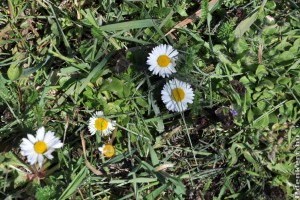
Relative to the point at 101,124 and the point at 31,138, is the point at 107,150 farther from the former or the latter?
the point at 31,138

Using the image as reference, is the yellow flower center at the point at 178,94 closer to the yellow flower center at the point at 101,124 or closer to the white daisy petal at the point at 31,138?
the yellow flower center at the point at 101,124

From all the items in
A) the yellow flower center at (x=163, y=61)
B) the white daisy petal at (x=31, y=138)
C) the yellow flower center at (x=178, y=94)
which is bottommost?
the white daisy petal at (x=31, y=138)

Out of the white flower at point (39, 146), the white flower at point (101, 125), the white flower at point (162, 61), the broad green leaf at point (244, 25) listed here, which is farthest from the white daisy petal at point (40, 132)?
the broad green leaf at point (244, 25)

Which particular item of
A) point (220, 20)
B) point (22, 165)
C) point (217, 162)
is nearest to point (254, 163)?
point (217, 162)

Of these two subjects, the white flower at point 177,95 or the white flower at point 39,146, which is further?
the white flower at point 177,95

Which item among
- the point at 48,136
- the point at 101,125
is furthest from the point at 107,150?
the point at 48,136
